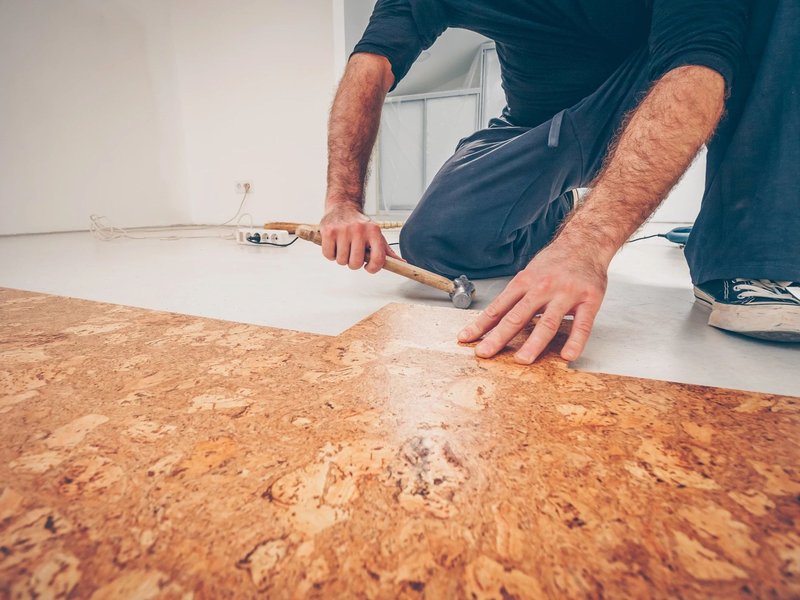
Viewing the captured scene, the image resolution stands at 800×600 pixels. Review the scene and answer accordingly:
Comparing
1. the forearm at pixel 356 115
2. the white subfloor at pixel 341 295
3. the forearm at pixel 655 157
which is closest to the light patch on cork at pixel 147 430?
the white subfloor at pixel 341 295

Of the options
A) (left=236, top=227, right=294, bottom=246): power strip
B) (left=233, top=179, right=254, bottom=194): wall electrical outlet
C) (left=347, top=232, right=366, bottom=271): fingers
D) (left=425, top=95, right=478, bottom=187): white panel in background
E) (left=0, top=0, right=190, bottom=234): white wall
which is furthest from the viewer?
(left=425, top=95, right=478, bottom=187): white panel in background

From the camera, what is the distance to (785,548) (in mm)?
332

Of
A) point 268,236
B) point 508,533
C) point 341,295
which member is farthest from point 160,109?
point 508,533

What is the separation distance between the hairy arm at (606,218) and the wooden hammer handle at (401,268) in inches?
13.7

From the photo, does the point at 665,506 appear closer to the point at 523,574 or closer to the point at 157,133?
the point at 523,574

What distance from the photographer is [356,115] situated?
126 cm

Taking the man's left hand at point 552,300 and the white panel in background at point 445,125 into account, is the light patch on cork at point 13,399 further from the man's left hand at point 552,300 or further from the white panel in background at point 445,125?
the white panel in background at point 445,125

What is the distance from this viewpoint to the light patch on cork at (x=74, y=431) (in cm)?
47

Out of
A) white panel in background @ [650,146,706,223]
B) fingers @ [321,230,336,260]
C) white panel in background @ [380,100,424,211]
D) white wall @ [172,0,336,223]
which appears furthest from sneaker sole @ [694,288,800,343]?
white panel in background @ [380,100,424,211]

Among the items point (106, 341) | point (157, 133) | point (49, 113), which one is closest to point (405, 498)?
point (106, 341)

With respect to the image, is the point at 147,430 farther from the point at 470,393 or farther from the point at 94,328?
the point at 94,328

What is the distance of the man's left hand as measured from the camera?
26.9 inches

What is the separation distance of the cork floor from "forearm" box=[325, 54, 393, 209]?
75 centimetres

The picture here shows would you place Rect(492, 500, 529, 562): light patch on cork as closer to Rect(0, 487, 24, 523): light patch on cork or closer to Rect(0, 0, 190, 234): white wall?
Rect(0, 487, 24, 523): light patch on cork
